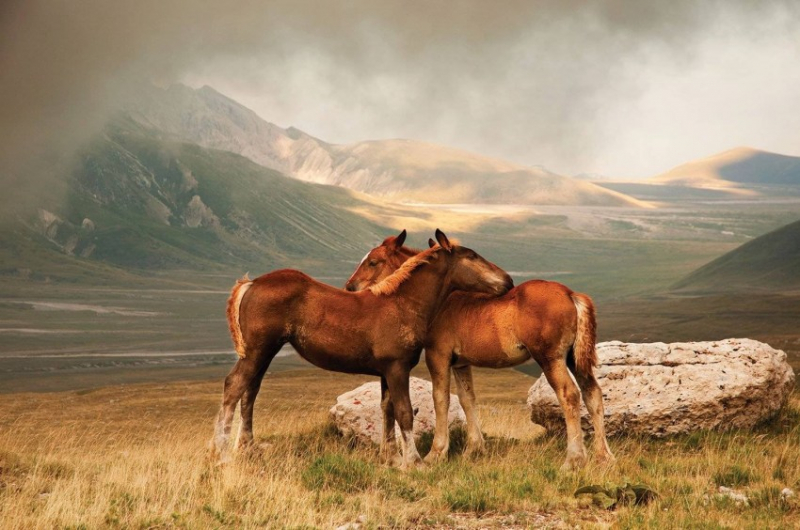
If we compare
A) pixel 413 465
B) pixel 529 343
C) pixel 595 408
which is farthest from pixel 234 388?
pixel 595 408

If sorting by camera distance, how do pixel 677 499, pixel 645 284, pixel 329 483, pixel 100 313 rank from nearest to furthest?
pixel 677 499, pixel 329 483, pixel 100 313, pixel 645 284

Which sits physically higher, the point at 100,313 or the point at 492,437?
the point at 492,437

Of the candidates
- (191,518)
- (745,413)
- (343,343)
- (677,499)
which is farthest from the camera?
(745,413)

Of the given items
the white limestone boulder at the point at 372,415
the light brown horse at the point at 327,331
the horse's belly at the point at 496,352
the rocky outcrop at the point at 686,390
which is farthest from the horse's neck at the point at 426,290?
the rocky outcrop at the point at 686,390

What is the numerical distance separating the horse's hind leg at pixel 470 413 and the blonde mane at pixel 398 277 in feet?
5.45

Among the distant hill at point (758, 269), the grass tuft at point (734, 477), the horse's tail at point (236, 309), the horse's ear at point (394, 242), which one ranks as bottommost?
the distant hill at point (758, 269)

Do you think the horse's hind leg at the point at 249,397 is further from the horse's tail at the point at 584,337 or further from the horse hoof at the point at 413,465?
the horse's tail at the point at 584,337

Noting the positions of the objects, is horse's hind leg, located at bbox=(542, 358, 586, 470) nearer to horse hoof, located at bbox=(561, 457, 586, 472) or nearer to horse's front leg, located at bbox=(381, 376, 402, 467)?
horse hoof, located at bbox=(561, 457, 586, 472)

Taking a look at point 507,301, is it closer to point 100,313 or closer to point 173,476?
point 173,476

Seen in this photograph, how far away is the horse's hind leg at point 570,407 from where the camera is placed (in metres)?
11.8

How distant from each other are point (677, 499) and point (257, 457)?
5350 millimetres

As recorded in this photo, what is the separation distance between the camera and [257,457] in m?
12.0

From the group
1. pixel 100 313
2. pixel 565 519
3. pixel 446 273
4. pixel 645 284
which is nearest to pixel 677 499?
pixel 565 519

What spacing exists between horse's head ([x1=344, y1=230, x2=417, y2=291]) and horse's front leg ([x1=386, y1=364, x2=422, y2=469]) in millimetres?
1664
